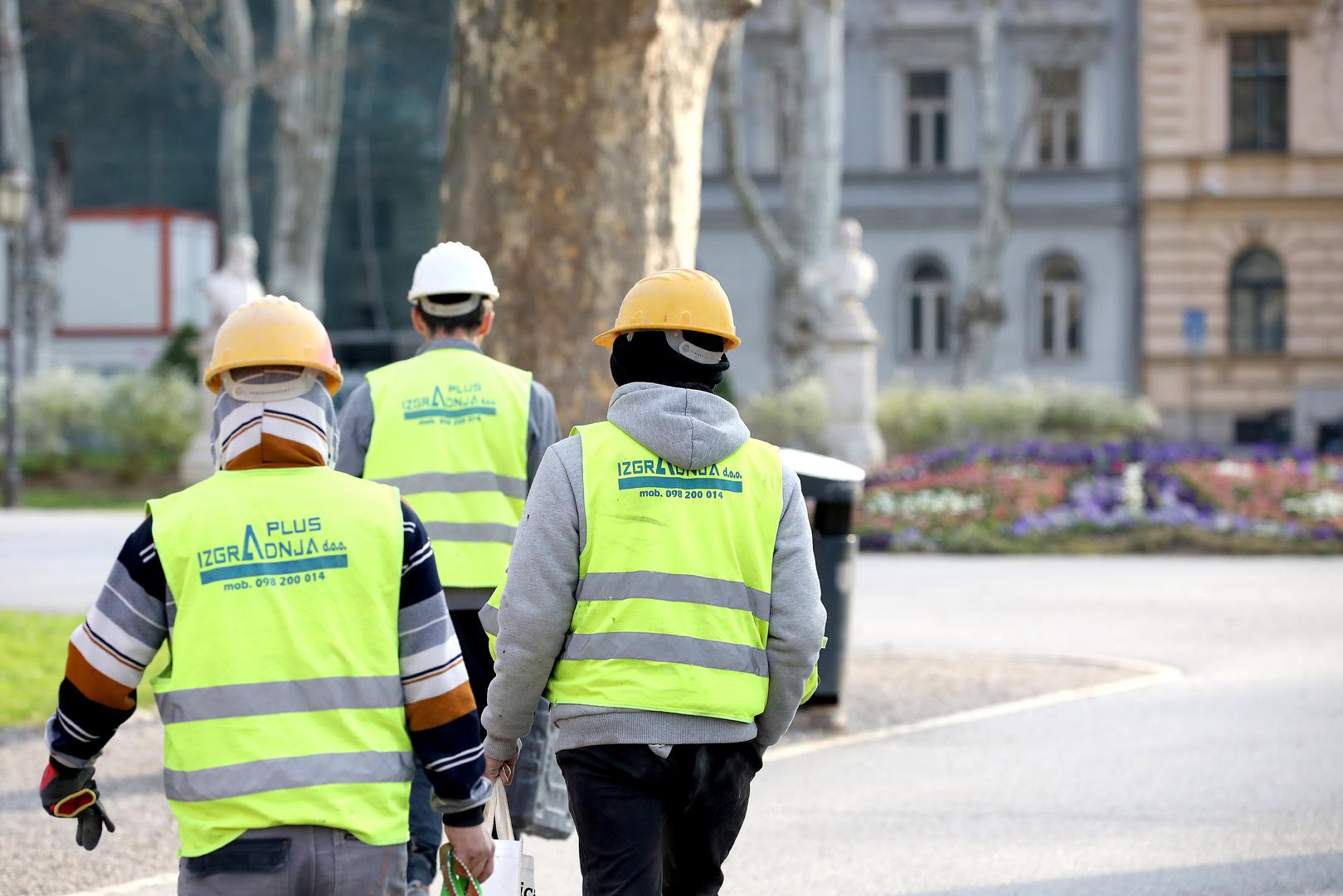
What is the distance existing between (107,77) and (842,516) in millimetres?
37655

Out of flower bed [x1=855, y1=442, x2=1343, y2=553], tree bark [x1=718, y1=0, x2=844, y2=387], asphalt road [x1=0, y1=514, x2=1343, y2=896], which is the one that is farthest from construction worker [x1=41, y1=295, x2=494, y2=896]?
tree bark [x1=718, y1=0, x2=844, y2=387]

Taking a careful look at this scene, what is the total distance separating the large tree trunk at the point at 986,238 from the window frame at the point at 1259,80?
6.35 metres

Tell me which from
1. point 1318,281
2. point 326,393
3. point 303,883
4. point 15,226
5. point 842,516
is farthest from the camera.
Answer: point 1318,281

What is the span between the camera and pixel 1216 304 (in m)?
36.5

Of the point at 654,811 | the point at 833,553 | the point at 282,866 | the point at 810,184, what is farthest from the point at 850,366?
the point at 282,866

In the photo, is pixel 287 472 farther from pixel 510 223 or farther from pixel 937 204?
pixel 937 204

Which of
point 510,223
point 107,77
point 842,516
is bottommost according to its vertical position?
point 842,516

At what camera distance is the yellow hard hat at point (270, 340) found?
3.34m

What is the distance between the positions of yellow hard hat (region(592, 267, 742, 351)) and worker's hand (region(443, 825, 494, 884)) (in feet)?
3.32

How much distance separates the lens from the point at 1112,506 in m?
19.2

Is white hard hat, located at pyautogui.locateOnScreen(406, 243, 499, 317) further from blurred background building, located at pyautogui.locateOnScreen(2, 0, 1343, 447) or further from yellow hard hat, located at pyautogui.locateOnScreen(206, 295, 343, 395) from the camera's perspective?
blurred background building, located at pyautogui.locateOnScreen(2, 0, 1343, 447)

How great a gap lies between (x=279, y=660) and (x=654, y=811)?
0.86 meters

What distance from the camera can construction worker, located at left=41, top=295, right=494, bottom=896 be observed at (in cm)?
315

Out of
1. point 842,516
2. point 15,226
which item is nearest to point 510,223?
point 842,516
